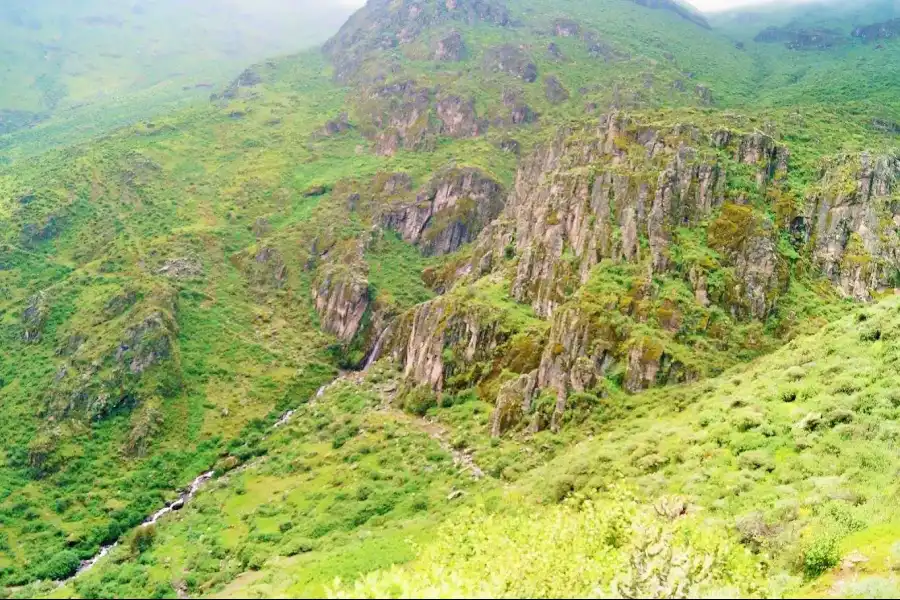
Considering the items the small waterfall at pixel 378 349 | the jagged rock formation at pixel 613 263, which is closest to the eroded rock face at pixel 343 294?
the small waterfall at pixel 378 349

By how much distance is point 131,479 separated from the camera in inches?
4397

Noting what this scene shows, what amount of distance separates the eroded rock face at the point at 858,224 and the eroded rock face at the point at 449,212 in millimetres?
98939

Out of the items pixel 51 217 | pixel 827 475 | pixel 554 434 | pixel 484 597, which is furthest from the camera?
pixel 51 217

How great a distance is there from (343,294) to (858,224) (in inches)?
4424

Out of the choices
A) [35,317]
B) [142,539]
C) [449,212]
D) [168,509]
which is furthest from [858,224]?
[35,317]

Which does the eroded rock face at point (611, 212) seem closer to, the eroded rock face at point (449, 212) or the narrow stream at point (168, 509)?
the eroded rock face at point (449, 212)

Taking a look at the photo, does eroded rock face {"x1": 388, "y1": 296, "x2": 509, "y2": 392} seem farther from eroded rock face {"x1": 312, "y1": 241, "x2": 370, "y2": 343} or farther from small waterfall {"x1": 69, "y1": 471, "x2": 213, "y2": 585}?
eroded rock face {"x1": 312, "y1": 241, "x2": 370, "y2": 343}

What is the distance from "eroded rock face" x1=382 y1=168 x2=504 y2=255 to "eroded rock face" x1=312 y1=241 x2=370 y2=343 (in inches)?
846

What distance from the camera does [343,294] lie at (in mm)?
165000

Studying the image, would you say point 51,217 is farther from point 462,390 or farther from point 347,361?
point 462,390

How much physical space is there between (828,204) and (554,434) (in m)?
59.2

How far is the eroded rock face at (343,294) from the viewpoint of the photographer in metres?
162

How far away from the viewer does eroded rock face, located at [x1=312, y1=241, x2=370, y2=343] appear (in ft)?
533

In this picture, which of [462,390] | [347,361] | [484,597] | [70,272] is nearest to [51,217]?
[70,272]
